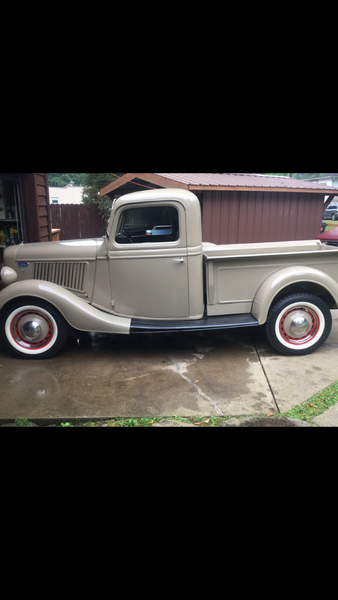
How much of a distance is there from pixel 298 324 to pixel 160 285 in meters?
1.77

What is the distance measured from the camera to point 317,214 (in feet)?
31.7

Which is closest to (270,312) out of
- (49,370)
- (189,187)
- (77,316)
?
(77,316)

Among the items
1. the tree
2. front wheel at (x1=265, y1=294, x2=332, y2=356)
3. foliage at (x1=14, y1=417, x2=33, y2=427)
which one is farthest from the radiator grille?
the tree

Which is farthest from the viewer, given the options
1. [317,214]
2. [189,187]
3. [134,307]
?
[317,214]

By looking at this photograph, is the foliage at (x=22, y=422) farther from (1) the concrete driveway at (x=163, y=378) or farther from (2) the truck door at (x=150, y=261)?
(2) the truck door at (x=150, y=261)

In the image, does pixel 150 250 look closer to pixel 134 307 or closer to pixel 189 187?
pixel 134 307

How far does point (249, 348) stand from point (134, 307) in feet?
5.32

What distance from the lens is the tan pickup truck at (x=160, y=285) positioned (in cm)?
459

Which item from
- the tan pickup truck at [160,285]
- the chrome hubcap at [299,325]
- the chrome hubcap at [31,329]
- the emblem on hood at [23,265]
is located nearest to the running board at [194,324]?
the tan pickup truck at [160,285]

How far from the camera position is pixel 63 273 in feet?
16.0

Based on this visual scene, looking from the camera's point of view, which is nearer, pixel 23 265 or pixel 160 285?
pixel 160 285

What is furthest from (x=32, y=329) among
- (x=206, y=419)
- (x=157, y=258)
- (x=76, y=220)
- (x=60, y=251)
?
(x=76, y=220)

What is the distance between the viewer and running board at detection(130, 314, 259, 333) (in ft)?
15.0

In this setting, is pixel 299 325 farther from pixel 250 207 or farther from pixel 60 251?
pixel 250 207
